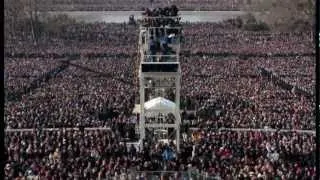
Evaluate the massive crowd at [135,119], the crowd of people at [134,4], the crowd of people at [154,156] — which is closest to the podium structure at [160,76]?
the massive crowd at [135,119]

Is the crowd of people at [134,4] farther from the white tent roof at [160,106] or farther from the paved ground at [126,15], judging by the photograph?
the white tent roof at [160,106]

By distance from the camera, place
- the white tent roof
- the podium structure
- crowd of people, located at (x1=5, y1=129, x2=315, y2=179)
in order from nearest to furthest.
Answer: crowd of people, located at (x1=5, y1=129, x2=315, y2=179)
the podium structure
the white tent roof

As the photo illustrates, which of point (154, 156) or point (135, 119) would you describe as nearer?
point (154, 156)

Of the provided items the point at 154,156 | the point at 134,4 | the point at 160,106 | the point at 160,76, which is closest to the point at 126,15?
the point at 134,4

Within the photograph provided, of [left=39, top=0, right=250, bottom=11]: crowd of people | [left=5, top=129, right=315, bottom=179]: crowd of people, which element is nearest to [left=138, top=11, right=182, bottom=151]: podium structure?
[left=5, top=129, right=315, bottom=179]: crowd of people

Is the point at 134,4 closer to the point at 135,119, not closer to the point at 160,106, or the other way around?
the point at 135,119

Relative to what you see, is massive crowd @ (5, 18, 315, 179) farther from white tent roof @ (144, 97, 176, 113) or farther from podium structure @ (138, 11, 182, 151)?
white tent roof @ (144, 97, 176, 113)

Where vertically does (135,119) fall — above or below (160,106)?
below
